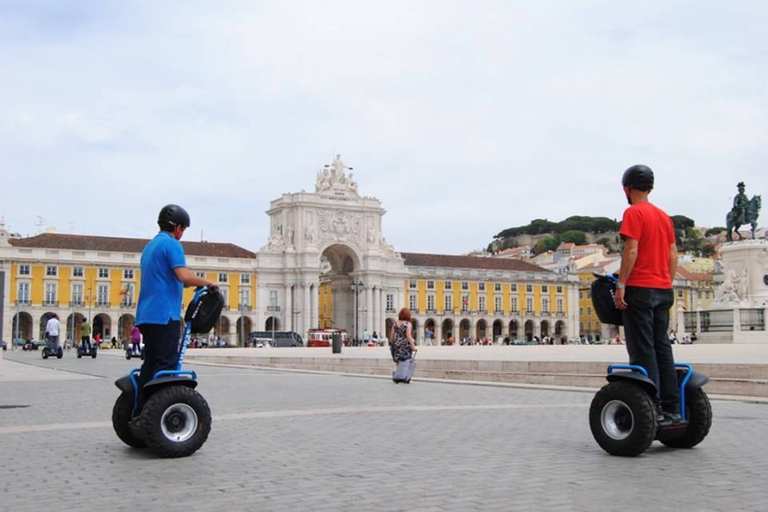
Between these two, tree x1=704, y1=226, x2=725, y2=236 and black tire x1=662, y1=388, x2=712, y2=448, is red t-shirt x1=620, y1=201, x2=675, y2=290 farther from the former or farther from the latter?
tree x1=704, y1=226, x2=725, y2=236

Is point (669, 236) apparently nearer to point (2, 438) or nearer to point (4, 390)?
point (2, 438)

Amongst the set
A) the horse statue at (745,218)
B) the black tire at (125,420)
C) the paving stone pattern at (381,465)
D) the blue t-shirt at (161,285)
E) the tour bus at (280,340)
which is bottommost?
the tour bus at (280,340)

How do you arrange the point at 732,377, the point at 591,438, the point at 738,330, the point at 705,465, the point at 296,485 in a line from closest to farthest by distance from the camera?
the point at 296,485 < the point at 705,465 < the point at 591,438 < the point at 732,377 < the point at 738,330

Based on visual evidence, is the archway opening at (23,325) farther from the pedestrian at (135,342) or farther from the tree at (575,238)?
the tree at (575,238)

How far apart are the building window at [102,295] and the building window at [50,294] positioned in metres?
3.71

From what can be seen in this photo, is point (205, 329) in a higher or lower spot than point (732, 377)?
higher

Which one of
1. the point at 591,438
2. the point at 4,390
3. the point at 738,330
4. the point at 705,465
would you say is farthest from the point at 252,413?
the point at 738,330

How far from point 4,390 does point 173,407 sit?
8.67 meters

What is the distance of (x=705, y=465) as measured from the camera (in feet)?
19.0

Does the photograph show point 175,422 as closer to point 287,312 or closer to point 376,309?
point 287,312

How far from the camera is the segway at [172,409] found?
20.2ft

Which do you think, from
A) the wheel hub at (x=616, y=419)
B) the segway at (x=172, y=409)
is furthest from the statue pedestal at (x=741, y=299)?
the segway at (x=172, y=409)

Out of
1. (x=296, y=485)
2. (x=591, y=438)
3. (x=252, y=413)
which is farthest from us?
(x=252, y=413)

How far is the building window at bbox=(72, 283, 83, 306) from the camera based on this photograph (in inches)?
3159
